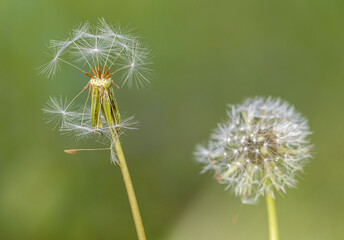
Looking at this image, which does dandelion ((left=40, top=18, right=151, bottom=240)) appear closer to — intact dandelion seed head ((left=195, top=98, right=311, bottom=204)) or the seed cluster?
the seed cluster

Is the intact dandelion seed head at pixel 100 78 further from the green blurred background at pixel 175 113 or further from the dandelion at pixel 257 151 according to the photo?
the green blurred background at pixel 175 113

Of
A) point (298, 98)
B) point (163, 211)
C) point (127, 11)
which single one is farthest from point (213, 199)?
point (127, 11)

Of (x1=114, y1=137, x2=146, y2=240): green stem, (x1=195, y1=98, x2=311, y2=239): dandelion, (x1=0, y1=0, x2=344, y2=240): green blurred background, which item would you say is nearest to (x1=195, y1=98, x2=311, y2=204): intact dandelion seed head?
(x1=195, y1=98, x2=311, y2=239): dandelion

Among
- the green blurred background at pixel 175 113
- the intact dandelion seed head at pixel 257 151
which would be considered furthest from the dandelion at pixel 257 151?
the green blurred background at pixel 175 113

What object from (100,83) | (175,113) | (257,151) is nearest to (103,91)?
(100,83)

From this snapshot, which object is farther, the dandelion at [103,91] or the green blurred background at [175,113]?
the green blurred background at [175,113]

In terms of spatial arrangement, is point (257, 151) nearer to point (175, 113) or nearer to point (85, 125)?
point (85, 125)

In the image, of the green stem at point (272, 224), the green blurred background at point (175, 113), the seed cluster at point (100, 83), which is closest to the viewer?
the seed cluster at point (100, 83)
